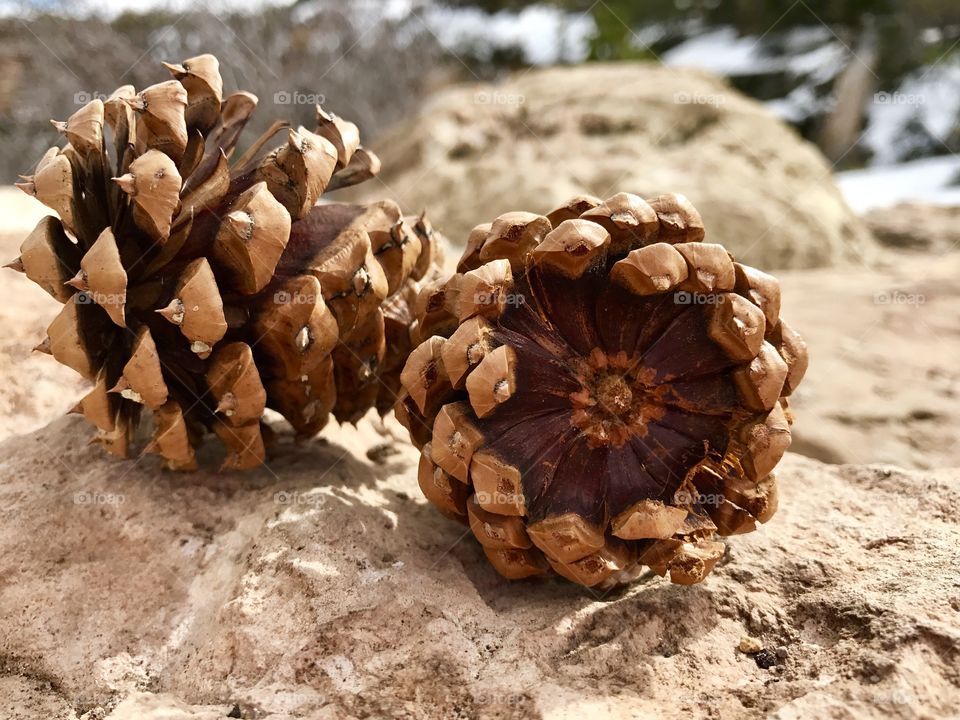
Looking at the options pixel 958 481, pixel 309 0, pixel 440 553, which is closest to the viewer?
pixel 440 553

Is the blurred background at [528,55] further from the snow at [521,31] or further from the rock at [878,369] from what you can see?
the rock at [878,369]

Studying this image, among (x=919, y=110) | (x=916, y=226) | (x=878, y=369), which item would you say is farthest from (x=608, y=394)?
(x=919, y=110)

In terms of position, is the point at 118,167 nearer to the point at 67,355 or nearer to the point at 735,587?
the point at 67,355

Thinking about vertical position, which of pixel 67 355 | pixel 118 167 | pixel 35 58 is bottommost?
pixel 35 58

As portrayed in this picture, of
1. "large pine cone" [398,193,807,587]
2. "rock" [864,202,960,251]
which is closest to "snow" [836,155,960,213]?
"rock" [864,202,960,251]

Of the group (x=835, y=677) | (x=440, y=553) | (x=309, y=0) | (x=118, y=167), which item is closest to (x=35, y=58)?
(x=309, y=0)

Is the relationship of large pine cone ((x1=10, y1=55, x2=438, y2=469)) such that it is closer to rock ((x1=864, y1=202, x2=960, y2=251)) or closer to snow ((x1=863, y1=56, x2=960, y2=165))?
rock ((x1=864, y1=202, x2=960, y2=251))

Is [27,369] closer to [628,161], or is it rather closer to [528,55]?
[628,161]
